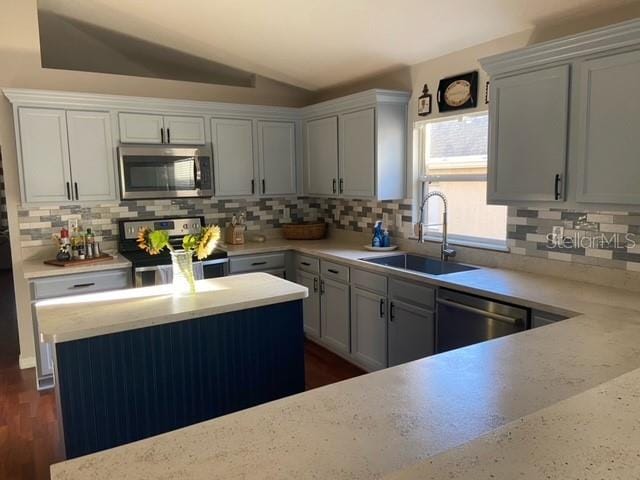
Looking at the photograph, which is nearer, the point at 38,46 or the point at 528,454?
the point at 528,454

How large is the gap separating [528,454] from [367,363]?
2.91 metres

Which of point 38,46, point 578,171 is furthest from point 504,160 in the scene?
point 38,46

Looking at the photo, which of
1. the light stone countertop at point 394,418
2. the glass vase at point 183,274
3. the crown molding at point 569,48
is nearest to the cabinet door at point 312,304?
the glass vase at point 183,274

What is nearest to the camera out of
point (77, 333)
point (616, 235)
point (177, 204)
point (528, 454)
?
point (528, 454)

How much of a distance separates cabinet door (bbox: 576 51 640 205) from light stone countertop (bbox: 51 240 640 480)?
0.72 metres

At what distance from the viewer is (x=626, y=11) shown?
255 centimetres

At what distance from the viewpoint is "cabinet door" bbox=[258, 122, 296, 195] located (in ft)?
15.5

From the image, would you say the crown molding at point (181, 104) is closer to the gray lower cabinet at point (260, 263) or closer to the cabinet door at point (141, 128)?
the cabinet door at point (141, 128)

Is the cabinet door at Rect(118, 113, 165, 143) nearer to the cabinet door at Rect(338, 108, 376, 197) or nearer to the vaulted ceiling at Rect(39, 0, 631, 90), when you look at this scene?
the vaulted ceiling at Rect(39, 0, 631, 90)

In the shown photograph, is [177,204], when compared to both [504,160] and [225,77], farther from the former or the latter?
[504,160]

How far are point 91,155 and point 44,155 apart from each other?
0.33 meters

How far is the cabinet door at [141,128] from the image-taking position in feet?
13.3

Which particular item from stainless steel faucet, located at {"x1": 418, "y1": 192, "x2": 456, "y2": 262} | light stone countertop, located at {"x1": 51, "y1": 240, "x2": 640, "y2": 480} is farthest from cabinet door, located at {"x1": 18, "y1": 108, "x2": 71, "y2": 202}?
light stone countertop, located at {"x1": 51, "y1": 240, "x2": 640, "y2": 480}

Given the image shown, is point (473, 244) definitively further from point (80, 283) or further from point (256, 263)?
point (80, 283)
